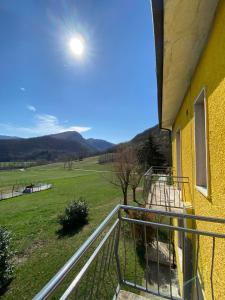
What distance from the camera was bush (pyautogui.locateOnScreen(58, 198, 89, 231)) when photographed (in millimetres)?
13805

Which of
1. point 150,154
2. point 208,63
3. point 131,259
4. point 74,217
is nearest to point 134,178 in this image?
point 150,154

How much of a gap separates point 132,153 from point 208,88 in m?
20.7

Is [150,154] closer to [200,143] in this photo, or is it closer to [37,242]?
[37,242]

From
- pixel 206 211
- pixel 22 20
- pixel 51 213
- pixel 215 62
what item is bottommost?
pixel 51 213

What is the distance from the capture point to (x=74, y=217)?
1425 centimetres

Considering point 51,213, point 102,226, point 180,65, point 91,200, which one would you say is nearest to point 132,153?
point 91,200

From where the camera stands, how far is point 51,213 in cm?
1819

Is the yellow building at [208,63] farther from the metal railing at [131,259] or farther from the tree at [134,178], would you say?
the tree at [134,178]

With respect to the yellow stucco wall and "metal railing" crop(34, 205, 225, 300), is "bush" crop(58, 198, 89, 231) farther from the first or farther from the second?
the yellow stucco wall

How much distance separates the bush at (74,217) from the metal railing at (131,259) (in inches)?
190

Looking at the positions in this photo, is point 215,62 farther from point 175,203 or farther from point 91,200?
point 91,200

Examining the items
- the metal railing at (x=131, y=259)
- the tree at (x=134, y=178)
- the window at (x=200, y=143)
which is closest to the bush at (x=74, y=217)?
the metal railing at (x=131, y=259)

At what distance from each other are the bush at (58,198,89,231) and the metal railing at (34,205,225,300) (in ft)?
15.8

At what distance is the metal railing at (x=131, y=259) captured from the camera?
1.33 metres
